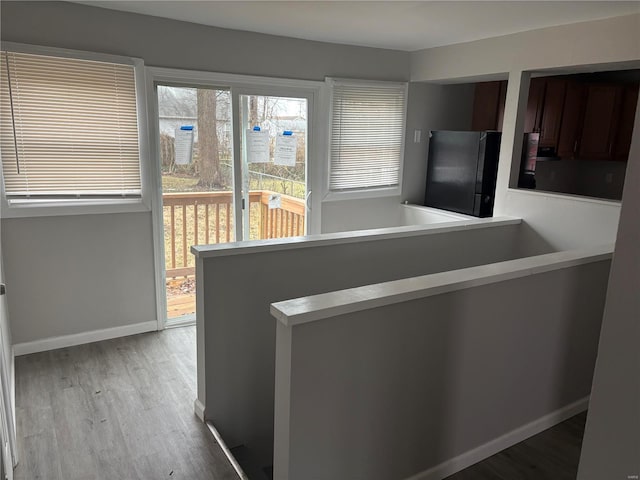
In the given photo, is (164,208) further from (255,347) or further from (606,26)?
(606,26)

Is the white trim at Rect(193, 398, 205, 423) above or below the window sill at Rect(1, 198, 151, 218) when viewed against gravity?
below

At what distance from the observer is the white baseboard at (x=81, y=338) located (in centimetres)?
319

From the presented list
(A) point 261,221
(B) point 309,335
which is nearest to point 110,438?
(B) point 309,335

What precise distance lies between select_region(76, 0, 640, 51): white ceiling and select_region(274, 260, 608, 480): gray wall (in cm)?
169

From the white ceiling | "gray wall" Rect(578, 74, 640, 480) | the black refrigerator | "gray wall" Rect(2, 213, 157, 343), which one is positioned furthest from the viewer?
the black refrigerator

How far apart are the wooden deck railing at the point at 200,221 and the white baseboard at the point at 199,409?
4.74 ft

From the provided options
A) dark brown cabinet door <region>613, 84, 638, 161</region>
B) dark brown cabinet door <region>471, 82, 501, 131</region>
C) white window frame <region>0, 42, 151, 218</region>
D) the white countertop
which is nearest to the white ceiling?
white window frame <region>0, 42, 151, 218</region>

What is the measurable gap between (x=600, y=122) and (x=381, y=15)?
296 cm

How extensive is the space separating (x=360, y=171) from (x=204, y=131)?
5.17 ft

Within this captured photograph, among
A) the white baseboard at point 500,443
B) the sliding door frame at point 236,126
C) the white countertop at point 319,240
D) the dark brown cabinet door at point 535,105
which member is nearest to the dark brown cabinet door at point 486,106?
the dark brown cabinet door at point 535,105

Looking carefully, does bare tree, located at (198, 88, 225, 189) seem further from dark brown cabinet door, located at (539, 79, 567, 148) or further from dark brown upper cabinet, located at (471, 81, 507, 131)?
dark brown cabinet door, located at (539, 79, 567, 148)

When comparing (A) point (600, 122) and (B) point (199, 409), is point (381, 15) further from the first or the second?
(A) point (600, 122)

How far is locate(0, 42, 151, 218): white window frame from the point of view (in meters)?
2.96

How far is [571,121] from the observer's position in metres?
4.73
